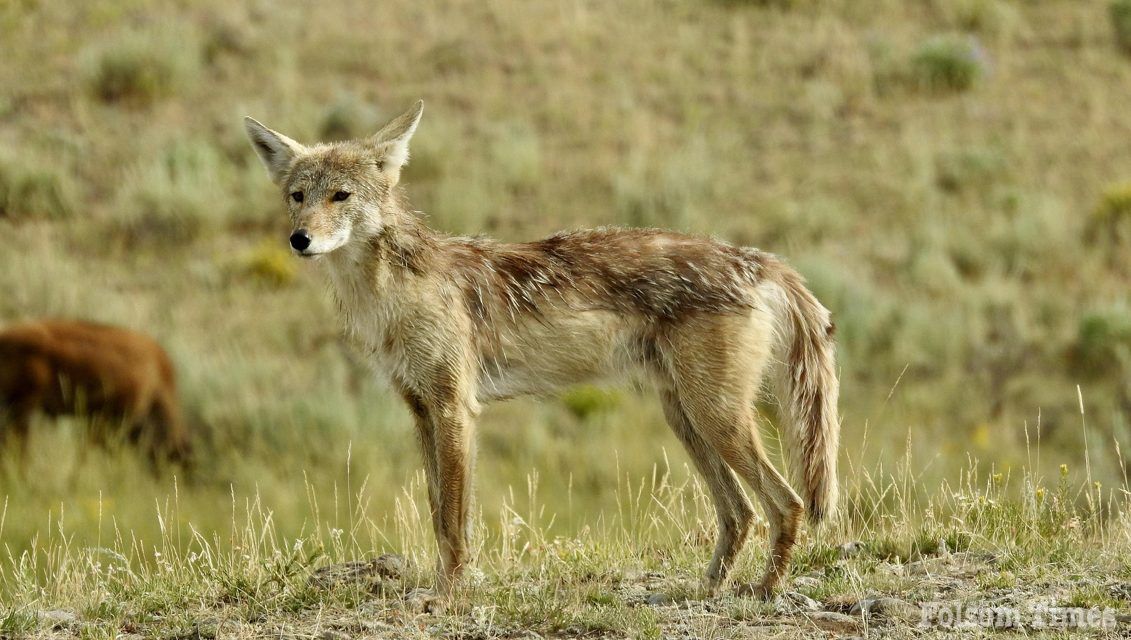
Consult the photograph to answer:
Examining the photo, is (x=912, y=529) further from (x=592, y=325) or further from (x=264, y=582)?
(x=264, y=582)

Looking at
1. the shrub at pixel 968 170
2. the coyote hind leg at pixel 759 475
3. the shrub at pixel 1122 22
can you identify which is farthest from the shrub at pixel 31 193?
the shrub at pixel 1122 22

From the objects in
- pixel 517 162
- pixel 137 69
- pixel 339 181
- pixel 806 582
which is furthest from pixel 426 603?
pixel 137 69

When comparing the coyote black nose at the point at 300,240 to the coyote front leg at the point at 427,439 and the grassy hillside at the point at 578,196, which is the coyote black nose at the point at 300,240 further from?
the grassy hillside at the point at 578,196

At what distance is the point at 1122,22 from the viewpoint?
23656mm

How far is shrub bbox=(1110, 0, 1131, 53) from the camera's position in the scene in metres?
23.4

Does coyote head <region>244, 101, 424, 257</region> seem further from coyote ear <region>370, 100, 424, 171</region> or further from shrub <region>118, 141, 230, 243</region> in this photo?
shrub <region>118, 141, 230, 243</region>

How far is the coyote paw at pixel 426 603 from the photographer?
20.0 feet

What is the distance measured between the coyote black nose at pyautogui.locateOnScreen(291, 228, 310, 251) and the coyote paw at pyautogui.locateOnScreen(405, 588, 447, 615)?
1545 mm

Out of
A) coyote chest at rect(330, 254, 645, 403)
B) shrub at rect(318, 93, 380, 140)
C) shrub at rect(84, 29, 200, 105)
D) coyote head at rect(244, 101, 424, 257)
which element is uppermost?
shrub at rect(84, 29, 200, 105)

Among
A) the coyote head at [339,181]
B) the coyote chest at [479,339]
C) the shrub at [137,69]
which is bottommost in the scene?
the coyote chest at [479,339]

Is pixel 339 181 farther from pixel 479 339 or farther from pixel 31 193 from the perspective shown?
pixel 31 193

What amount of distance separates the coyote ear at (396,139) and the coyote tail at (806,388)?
1790mm

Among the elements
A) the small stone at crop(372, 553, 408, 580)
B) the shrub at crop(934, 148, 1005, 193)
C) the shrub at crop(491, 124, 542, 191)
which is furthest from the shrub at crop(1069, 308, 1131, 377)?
the small stone at crop(372, 553, 408, 580)

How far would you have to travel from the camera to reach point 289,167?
672 cm
